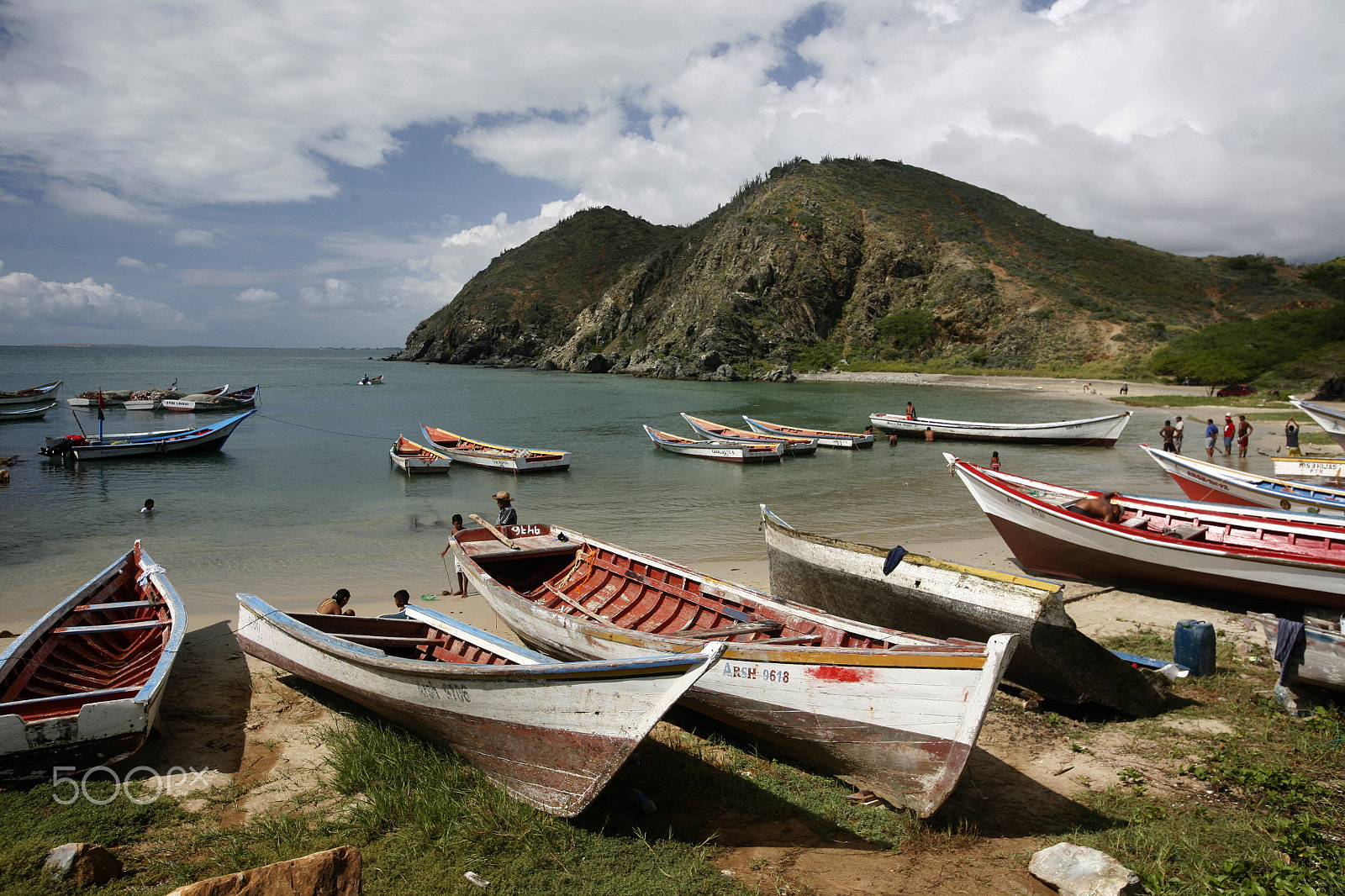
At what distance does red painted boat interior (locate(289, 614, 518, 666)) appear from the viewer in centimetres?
730

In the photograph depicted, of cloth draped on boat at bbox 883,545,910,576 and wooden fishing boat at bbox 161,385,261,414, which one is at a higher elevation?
wooden fishing boat at bbox 161,385,261,414

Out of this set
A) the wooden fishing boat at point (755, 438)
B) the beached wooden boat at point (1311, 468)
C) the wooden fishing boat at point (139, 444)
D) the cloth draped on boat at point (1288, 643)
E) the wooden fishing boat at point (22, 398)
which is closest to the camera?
the cloth draped on boat at point (1288, 643)

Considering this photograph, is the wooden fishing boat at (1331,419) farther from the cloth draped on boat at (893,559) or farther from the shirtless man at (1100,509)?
the cloth draped on boat at (893,559)

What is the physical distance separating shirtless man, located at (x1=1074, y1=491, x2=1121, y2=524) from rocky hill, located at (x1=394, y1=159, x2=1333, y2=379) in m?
63.6

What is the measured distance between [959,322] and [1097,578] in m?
72.3

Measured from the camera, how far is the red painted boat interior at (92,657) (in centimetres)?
611

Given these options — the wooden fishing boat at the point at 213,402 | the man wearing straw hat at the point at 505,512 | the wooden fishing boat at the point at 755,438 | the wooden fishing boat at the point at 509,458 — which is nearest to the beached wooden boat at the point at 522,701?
the man wearing straw hat at the point at 505,512

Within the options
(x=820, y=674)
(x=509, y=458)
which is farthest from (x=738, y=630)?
(x=509, y=458)

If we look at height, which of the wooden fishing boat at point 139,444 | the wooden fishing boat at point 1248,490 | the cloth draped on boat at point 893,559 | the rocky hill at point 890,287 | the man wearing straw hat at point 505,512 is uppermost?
the rocky hill at point 890,287

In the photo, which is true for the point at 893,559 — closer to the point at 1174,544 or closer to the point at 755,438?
the point at 1174,544

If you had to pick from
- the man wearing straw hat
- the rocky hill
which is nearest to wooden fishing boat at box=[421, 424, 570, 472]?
the man wearing straw hat

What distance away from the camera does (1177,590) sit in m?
10.4

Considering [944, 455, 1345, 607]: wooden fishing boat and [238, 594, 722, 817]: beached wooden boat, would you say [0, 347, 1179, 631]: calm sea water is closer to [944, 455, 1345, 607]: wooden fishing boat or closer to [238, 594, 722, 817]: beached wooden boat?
[944, 455, 1345, 607]: wooden fishing boat

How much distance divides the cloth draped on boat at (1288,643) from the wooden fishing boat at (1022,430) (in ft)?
83.6
